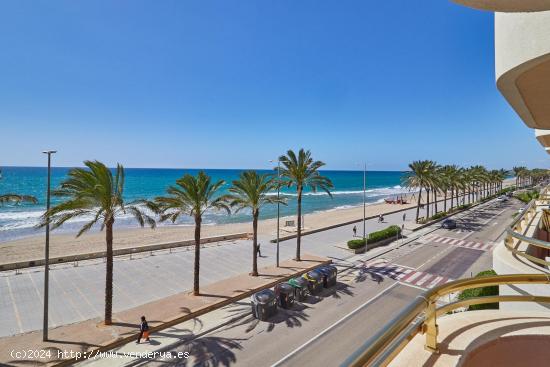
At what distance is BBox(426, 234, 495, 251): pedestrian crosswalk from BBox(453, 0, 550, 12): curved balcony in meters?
32.7

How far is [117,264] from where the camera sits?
24.1 meters

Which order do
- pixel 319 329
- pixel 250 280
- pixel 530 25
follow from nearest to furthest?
pixel 530 25 < pixel 319 329 < pixel 250 280

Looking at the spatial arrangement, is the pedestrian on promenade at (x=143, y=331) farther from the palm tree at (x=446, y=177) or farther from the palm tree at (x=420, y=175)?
the palm tree at (x=446, y=177)

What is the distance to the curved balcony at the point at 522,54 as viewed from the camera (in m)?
2.91

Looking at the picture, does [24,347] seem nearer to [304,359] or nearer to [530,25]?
[304,359]

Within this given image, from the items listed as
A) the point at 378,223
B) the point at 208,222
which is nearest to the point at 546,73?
the point at 378,223

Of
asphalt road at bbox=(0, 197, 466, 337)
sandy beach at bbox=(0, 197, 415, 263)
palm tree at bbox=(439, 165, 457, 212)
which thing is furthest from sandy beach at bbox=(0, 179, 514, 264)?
palm tree at bbox=(439, 165, 457, 212)

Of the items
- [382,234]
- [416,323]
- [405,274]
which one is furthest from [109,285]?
[382,234]

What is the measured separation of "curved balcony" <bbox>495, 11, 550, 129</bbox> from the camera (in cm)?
291

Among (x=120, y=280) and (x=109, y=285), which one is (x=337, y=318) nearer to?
(x=109, y=285)

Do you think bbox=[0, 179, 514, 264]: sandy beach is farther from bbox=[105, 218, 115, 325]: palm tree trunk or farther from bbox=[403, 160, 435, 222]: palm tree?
bbox=[105, 218, 115, 325]: palm tree trunk

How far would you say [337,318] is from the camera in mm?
15094

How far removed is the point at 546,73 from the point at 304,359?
12059 millimetres

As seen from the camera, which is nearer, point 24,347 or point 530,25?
point 530,25
